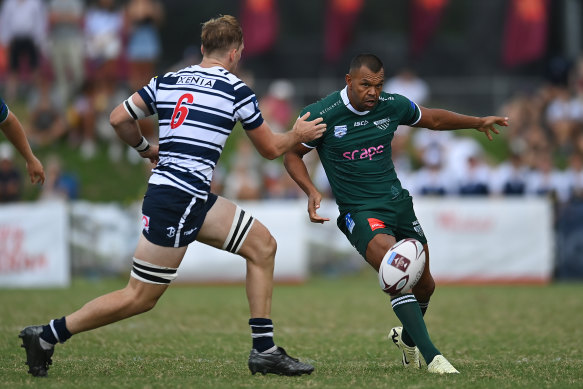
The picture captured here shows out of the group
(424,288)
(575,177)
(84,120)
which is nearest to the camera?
(424,288)

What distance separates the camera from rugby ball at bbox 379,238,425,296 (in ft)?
22.6

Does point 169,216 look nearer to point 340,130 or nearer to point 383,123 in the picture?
point 340,130

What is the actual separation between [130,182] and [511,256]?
8.11m

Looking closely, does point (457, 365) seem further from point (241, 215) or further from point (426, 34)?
point (426, 34)

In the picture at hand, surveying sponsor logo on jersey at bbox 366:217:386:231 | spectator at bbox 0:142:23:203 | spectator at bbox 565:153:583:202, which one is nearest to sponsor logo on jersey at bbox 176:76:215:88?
sponsor logo on jersey at bbox 366:217:386:231

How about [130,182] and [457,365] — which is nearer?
[457,365]

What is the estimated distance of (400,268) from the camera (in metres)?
6.88

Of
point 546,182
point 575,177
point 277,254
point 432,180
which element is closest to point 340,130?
point 277,254

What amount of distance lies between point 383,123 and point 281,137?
3.66ft

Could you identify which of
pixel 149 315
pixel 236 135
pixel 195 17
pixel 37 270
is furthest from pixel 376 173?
pixel 195 17

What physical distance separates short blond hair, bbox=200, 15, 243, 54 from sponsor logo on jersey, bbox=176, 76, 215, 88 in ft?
0.87

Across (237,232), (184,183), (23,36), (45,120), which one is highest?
(23,36)

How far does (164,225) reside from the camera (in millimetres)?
6637

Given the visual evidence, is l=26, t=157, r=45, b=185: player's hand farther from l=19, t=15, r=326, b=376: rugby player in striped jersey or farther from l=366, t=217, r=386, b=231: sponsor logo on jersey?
l=366, t=217, r=386, b=231: sponsor logo on jersey
